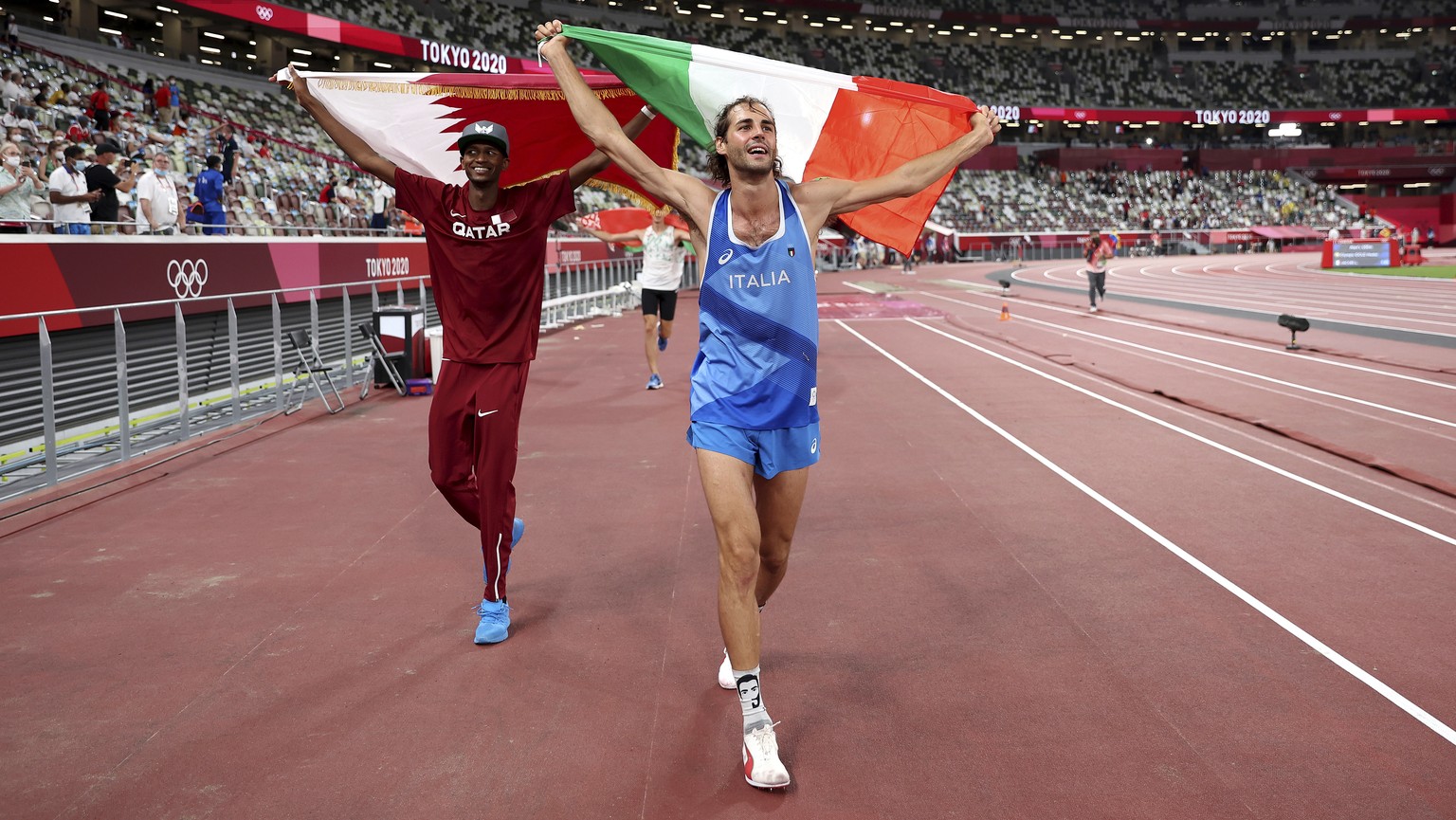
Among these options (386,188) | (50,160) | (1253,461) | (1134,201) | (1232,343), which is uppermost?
(1134,201)

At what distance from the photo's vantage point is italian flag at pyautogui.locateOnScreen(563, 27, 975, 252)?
452 centimetres

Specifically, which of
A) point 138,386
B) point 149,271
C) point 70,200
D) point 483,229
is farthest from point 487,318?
point 149,271

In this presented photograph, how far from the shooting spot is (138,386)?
9594 mm

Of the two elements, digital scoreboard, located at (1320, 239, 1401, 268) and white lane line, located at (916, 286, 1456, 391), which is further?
digital scoreboard, located at (1320, 239, 1401, 268)

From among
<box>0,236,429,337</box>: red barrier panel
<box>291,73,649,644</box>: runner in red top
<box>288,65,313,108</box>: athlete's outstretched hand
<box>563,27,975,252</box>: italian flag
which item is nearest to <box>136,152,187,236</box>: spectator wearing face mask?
<box>0,236,429,337</box>: red barrier panel

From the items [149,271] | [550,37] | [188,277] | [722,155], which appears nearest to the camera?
[722,155]

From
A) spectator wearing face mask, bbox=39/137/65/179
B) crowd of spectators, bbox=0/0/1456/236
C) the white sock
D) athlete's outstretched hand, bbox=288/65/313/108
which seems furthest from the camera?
crowd of spectators, bbox=0/0/1456/236

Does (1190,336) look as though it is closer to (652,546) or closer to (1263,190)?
(652,546)

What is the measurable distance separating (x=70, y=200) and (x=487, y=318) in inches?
378

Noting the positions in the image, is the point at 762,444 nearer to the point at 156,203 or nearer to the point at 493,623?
the point at 493,623

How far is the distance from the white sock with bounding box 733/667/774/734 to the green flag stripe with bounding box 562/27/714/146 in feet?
7.56

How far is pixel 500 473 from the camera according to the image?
4613 millimetres

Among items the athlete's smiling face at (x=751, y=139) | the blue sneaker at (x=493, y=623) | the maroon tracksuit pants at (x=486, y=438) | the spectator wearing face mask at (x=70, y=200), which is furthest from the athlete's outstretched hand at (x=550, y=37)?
the spectator wearing face mask at (x=70, y=200)

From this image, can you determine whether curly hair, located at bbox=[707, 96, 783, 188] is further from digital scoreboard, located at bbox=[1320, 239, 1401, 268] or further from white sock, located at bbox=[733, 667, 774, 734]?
digital scoreboard, located at bbox=[1320, 239, 1401, 268]
